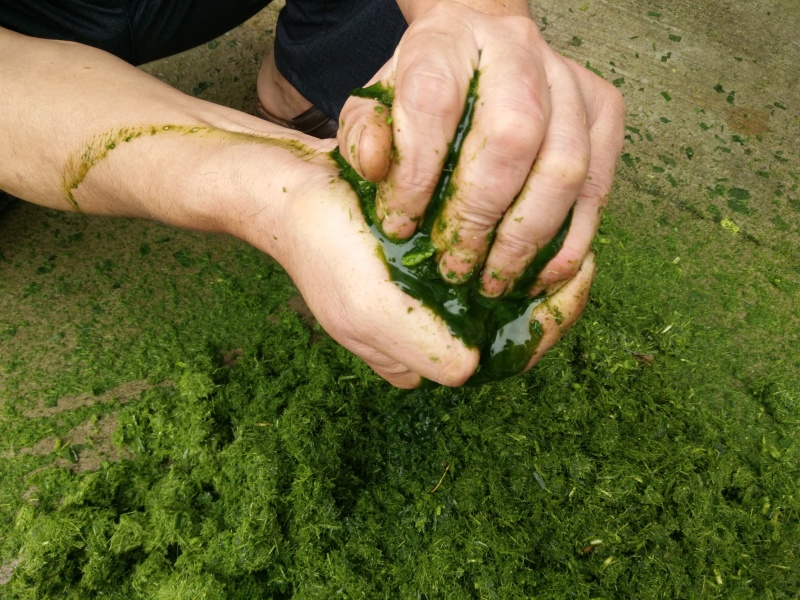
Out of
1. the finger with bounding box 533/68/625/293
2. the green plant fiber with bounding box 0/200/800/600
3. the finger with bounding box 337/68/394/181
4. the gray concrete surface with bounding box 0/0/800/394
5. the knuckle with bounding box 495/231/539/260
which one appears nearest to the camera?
the finger with bounding box 337/68/394/181

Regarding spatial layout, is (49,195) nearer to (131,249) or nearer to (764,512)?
(131,249)

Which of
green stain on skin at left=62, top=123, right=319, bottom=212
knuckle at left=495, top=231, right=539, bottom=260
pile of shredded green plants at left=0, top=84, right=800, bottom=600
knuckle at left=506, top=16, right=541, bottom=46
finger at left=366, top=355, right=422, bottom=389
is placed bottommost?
pile of shredded green plants at left=0, top=84, right=800, bottom=600

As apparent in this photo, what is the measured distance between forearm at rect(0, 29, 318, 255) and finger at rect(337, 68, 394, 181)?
0.21 m

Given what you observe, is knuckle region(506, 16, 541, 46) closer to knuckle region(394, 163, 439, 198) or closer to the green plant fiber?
knuckle region(394, 163, 439, 198)

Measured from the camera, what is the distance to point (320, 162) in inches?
51.3

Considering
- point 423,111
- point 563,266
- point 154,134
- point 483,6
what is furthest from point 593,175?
point 154,134

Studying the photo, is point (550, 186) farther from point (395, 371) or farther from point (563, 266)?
point (395, 371)

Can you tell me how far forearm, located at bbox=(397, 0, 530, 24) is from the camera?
1.52 m

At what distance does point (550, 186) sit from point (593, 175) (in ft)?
0.75

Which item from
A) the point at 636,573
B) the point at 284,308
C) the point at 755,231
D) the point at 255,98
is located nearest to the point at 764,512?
the point at 636,573

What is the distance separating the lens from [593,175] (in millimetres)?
1291

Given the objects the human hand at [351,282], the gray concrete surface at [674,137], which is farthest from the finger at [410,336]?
the gray concrete surface at [674,137]

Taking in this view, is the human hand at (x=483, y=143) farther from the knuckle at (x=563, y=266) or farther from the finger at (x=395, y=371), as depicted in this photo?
the finger at (x=395, y=371)

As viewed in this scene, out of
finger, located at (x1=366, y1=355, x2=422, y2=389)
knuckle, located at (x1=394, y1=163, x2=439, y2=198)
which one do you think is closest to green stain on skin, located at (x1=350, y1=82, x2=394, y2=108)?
knuckle, located at (x1=394, y1=163, x2=439, y2=198)
